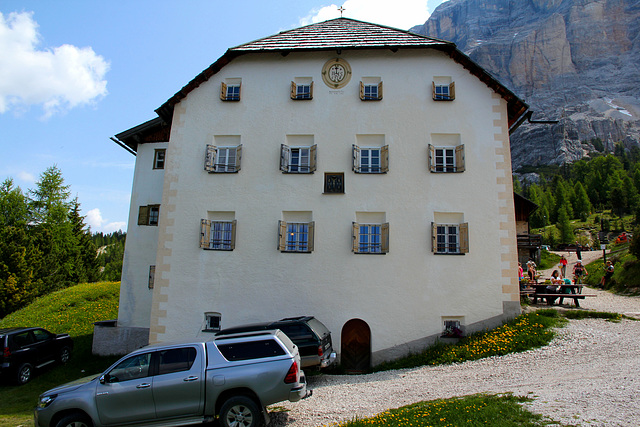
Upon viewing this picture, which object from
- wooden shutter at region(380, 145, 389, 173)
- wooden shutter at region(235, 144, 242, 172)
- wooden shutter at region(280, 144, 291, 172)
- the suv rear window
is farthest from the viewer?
wooden shutter at region(235, 144, 242, 172)

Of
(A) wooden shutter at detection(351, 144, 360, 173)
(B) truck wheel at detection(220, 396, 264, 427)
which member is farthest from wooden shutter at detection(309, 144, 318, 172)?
(B) truck wheel at detection(220, 396, 264, 427)

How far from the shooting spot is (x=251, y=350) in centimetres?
887

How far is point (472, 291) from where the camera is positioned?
16062 mm

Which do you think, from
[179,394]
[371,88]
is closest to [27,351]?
[179,394]

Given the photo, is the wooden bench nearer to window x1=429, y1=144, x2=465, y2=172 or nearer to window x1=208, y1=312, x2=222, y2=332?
window x1=429, y1=144, x2=465, y2=172

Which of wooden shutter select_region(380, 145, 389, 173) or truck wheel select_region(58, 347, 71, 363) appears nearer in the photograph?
wooden shutter select_region(380, 145, 389, 173)

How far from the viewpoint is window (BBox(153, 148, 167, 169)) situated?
72.7 ft

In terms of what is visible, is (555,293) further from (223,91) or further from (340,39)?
(223,91)

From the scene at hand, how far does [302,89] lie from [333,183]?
450cm

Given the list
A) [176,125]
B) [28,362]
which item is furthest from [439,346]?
[28,362]

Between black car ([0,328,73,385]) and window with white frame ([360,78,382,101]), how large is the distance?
1729 centimetres

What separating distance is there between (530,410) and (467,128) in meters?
12.0

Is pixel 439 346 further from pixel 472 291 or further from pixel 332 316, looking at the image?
pixel 332 316

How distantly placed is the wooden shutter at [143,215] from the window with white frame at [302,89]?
390 inches
